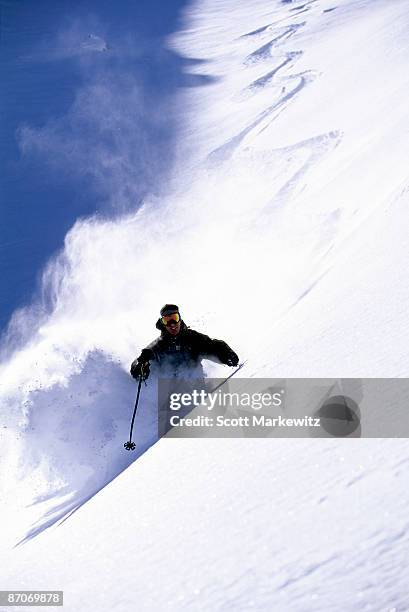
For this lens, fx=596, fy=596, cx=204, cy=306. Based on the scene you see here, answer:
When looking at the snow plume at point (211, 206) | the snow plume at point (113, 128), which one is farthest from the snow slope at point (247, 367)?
the snow plume at point (113, 128)

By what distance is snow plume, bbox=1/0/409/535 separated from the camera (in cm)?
632

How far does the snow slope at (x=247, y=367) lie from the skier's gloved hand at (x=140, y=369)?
21.5 inches

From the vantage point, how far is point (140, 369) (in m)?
5.32

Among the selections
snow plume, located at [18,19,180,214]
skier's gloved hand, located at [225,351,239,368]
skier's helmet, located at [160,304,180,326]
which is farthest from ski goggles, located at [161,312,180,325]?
snow plume, located at [18,19,180,214]

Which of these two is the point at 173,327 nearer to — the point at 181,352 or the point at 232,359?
the point at 181,352

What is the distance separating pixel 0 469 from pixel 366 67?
17.3m

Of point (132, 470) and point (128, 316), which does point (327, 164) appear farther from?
point (132, 470)

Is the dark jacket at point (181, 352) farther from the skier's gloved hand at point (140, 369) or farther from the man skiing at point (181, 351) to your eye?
the skier's gloved hand at point (140, 369)

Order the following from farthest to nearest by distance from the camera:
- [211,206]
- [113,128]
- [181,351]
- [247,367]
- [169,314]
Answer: [113,128] < [211,206] < [181,351] < [169,314] < [247,367]

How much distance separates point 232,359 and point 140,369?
825mm

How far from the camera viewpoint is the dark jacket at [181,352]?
5473 mm

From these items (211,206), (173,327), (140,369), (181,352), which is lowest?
(140,369)

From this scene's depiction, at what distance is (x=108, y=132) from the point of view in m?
23.6

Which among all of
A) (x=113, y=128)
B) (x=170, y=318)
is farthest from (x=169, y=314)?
(x=113, y=128)
